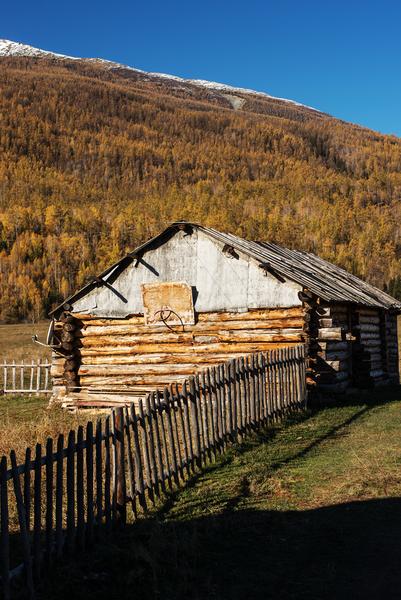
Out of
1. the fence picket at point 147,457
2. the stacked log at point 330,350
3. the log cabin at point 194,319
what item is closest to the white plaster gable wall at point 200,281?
the log cabin at point 194,319

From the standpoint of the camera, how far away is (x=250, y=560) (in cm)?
624

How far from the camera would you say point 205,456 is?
34.0 feet

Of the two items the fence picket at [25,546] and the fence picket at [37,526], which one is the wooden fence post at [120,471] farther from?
the fence picket at [25,546]

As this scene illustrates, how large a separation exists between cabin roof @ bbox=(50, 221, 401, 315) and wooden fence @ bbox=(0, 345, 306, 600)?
326 cm

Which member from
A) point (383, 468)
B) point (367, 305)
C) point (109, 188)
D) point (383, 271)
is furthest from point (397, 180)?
point (383, 468)

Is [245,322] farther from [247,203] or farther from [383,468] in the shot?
[247,203]

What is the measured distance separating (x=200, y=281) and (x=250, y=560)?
42.8 ft

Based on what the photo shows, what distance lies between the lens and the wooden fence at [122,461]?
19.3 ft

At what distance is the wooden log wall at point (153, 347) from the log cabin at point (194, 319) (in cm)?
3

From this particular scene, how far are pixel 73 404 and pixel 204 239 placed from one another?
6.47 metres

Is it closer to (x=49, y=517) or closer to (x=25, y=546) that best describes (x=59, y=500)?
(x=49, y=517)

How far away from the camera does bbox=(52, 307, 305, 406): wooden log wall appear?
1825 centimetres

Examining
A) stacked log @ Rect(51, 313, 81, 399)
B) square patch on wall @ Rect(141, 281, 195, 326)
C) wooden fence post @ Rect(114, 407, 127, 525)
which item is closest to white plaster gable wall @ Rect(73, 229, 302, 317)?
square patch on wall @ Rect(141, 281, 195, 326)

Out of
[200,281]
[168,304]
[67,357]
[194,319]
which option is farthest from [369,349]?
[67,357]
